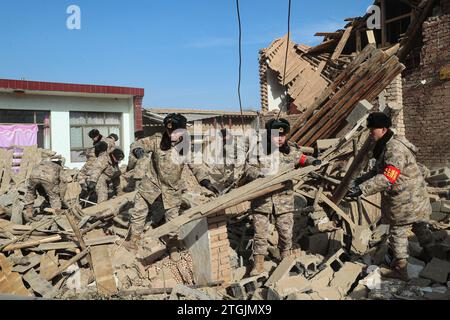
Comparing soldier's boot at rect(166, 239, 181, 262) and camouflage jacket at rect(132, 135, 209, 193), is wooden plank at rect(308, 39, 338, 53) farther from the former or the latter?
soldier's boot at rect(166, 239, 181, 262)

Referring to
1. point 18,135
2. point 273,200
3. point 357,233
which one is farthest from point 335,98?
point 18,135

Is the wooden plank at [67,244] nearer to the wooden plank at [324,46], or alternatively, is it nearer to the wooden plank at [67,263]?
the wooden plank at [67,263]

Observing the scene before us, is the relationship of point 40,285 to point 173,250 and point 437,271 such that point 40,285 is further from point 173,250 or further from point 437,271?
point 437,271

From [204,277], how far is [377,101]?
8343 millimetres

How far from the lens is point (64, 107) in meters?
12.3

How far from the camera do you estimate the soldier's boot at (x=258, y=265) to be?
4.41m

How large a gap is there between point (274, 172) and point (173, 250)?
165 cm

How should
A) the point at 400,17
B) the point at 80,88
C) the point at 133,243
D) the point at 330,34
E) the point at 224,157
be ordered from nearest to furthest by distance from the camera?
the point at 133,243 < the point at 224,157 < the point at 400,17 < the point at 80,88 < the point at 330,34

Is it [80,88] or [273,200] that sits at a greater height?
[80,88]

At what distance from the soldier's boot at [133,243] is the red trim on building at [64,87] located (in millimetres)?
8122

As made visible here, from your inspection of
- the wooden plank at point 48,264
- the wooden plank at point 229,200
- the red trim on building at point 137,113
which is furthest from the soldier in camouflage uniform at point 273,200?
the red trim on building at point 137,113

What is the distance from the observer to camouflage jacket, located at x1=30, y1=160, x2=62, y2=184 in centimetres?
652

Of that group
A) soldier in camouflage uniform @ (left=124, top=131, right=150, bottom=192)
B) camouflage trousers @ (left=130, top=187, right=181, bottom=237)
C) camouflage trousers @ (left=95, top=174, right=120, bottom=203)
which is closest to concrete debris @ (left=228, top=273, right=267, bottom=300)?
camouflage trousers @ (left=130, top=187, right=181, bottom=237)
